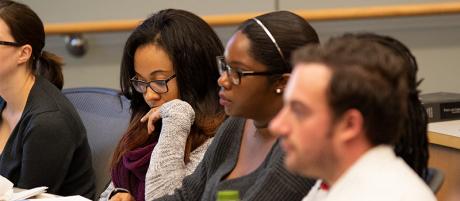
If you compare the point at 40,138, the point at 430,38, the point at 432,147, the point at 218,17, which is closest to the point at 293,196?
the point at 40,138

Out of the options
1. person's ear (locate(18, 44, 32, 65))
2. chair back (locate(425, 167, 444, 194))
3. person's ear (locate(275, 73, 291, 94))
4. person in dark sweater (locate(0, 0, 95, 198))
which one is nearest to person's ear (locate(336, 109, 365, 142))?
chair back (locate(425, 167, 444, 194))

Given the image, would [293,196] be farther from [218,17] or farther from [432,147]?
[218,17]

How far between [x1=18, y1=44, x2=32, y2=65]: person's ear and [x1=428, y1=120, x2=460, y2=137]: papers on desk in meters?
1.29

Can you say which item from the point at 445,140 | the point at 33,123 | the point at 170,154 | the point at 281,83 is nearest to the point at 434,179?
the point at 281,83

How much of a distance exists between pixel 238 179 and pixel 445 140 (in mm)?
1059

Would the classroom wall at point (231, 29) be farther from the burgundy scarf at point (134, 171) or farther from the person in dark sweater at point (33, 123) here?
the burgundy scarf at point (134, 171)

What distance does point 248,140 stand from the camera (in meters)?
1.66

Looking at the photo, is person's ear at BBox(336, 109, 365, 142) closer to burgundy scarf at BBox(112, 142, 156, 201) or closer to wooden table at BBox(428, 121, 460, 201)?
burgundy scarf at BBox(112, 142, 156, 201)

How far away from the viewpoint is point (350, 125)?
1000 millimetres

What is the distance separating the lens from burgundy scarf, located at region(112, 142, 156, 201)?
2.03 metres

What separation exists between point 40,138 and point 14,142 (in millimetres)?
112

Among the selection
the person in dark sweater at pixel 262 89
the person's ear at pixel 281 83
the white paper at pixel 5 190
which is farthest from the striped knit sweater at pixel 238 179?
the white paper at pixel 5 190

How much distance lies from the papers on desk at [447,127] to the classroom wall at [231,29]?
3.33ft

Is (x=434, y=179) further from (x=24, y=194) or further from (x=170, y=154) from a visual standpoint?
(x=24, y=194)
